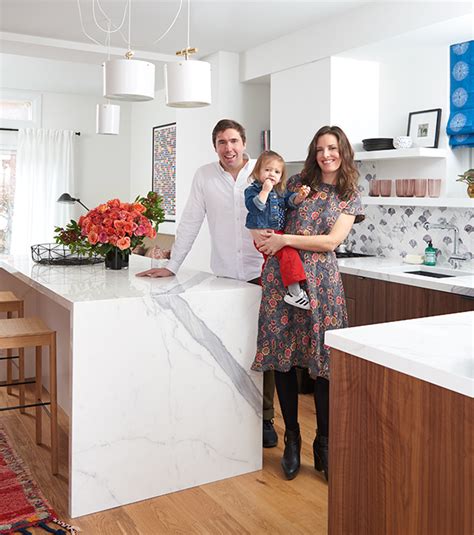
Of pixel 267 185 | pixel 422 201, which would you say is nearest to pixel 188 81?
pixel 267 185

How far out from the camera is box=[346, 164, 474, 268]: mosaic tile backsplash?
4.12 meters

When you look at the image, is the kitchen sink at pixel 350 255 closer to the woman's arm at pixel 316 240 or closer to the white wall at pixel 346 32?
the white wall at pixel 346 32

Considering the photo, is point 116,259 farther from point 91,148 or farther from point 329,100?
point 91,148

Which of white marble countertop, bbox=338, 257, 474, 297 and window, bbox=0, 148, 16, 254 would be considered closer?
white marble countertop, bbox=338, 257, 474, 297

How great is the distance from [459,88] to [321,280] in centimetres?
197

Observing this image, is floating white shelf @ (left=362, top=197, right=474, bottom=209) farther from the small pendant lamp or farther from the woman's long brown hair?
the small pendant lamp

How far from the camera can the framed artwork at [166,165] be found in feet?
24.5

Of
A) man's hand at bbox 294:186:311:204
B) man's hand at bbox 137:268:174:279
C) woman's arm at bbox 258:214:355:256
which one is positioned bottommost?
man's hand at bbox 137:268:174:279

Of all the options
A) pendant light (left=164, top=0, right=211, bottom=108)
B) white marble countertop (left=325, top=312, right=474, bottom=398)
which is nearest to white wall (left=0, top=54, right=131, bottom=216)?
pendant light (left=164, top=0, right=211, bottom=108)

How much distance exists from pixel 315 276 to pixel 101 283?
0.96m

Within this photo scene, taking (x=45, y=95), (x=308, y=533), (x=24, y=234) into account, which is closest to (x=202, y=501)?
(x=308, y=533)

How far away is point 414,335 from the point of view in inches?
69.1

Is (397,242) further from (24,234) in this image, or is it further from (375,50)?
(24,234)

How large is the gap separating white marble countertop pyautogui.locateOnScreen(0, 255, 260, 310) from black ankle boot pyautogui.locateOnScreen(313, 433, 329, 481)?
0.74 meters
